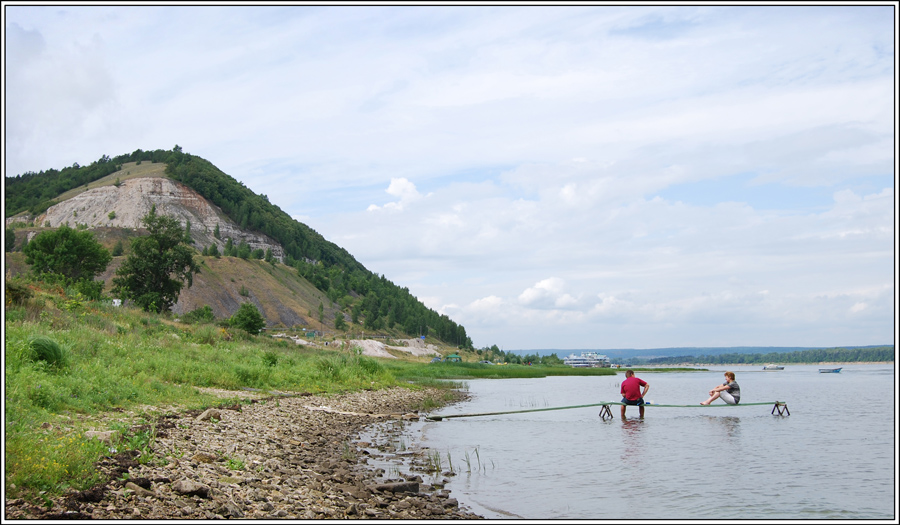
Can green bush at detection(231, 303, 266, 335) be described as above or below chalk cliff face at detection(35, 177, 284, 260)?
below

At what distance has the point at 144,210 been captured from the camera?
518 ft

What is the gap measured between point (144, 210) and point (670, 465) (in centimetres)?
16302

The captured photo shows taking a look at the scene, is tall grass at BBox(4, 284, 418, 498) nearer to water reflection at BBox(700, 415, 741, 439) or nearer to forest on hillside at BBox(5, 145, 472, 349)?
water reflection at BBox(700, 415, 741, 439)

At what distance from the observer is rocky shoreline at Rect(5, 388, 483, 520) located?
27.5 feet

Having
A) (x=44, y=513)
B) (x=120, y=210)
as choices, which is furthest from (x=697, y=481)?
(x=120, y=210)

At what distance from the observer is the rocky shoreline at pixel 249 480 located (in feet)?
27.5

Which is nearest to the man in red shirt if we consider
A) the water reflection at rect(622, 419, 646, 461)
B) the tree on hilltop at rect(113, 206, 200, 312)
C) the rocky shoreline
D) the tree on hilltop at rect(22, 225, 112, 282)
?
the water reflection at rect(622, 419, 646, 461)

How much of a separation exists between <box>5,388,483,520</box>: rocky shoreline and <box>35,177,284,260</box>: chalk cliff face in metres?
149

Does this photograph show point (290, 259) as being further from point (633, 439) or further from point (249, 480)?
point (249, 480)

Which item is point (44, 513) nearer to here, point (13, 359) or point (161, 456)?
point (161, 456)

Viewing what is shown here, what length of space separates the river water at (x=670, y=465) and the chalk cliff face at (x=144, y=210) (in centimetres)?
14623

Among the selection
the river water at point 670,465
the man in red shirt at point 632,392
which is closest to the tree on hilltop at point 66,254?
the river water at point 670,465

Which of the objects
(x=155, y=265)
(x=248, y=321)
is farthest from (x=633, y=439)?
(x=155, y=265)

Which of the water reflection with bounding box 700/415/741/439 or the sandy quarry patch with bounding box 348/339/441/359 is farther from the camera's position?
the sandy quarry patch with bounding box 348/339/441/359
